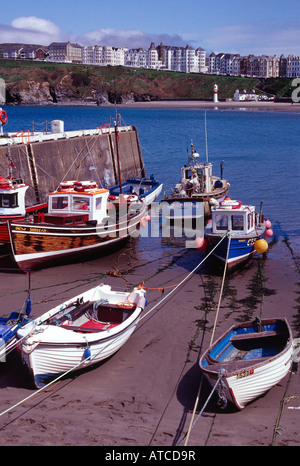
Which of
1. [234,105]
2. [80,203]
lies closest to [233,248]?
[80,203]

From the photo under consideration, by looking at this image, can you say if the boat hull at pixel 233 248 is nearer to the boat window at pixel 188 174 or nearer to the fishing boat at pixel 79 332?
the fishing boat at pixel 79 332

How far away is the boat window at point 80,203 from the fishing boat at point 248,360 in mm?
10201

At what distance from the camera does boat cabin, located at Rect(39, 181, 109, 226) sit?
20938mm

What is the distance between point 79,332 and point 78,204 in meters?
10.3

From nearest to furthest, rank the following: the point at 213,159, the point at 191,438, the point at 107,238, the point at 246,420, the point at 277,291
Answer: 1. the point at 191,438
2. the point at 246,420
3. the point at 277,291
4. the point at 107,238
5. the point at 213,159

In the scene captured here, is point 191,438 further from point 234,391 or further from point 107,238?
point 107,238

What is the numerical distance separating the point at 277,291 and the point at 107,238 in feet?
23.3

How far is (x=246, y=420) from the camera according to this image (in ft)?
33.2

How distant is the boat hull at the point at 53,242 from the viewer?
19062 mm

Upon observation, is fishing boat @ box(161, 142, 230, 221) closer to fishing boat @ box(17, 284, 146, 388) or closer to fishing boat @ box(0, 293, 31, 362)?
fishing boat @ box(17, 284, 146, 388)

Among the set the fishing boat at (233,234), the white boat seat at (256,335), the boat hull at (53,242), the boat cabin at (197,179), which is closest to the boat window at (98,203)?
the boat hull at (53,242)

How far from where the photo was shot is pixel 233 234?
19562mm

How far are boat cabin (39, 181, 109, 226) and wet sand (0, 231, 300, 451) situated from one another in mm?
2996

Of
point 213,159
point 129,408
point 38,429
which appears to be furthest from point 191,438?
point 213,159
